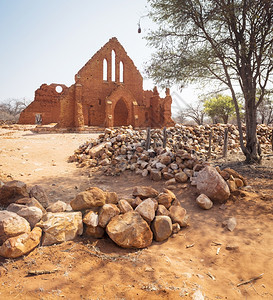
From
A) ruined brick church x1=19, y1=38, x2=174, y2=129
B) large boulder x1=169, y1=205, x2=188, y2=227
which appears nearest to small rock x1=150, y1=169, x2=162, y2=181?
large boulder x1=169, y1=205, x2=188, y2=227

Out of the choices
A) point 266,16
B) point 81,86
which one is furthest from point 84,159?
point 81,86

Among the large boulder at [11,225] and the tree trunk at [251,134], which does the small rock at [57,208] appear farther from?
the tree trunk at [251,134]

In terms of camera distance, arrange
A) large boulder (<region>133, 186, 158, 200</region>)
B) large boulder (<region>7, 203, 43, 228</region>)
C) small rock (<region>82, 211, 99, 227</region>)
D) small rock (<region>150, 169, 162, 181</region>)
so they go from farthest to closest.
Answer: small rock (<region>150, 169, 162, 181</region>) → large boulder (<region>133, 186, 158, 200</region>) → small rock (<region>82, 211, 99, 227</region>) → large boulder (<region>7, 203, 43, 228</region>)

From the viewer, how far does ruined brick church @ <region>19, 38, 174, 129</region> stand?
19.0 metres

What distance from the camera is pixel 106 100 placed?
794 inches

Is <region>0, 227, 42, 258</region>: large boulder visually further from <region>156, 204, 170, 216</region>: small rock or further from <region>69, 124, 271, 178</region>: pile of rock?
<region>69, 124, 271, 178</region>: pile of rock

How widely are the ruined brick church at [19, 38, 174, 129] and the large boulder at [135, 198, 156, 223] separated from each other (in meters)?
16.5

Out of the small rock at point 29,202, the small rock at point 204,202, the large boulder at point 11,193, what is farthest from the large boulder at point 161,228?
the large boulder at point 11,193

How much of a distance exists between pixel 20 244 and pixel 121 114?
22095mm

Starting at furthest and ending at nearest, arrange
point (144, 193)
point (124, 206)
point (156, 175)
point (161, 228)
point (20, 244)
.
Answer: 1. point (156, 175)
2. point (144, 193)
3. point (124, 206)
4. point (161, 228)
5. point (20, 244)

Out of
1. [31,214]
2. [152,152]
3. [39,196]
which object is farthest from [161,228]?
[152,152]

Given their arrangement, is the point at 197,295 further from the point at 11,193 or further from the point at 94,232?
the point at 11,193

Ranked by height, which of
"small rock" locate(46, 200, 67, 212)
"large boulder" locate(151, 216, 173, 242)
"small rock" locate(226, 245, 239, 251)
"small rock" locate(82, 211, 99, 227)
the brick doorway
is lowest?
"small rock" locate(226, 245, 239, 251)

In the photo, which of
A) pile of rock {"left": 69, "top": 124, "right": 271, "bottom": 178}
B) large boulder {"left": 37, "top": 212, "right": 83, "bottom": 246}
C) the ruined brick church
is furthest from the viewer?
the ruined brick church
